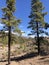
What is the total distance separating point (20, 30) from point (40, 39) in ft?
26.3

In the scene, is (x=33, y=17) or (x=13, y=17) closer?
(x=13, y=17)

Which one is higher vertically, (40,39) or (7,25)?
(7,25)

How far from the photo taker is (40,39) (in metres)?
46.6

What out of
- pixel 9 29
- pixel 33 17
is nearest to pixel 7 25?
pixel 9 29

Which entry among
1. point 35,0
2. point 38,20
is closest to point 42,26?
point 38,20

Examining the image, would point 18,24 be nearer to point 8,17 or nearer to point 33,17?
point 8,17

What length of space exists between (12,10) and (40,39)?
33.3ft

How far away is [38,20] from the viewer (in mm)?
45688

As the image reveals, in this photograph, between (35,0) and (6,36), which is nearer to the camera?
(6,36)

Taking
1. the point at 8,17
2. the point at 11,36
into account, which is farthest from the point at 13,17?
the point at 11,36

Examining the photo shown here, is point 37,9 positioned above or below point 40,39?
above

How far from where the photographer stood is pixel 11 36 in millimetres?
40938

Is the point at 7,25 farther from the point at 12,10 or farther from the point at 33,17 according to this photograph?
the point at 33,17

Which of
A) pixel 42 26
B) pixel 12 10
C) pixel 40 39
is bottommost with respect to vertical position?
pixel 40 39
